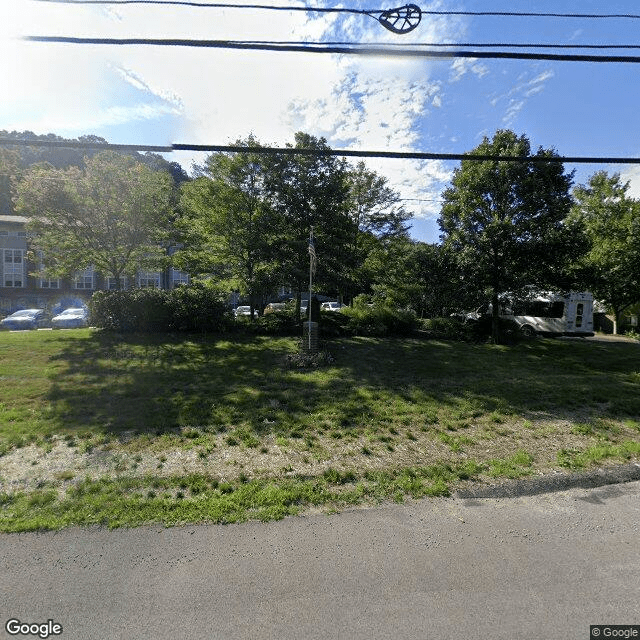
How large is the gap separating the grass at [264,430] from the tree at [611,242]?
10643 millimetres

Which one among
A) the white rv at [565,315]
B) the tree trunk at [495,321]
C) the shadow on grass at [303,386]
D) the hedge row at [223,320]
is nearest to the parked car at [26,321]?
the hedge row at [223,320]

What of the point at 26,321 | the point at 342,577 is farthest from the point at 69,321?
the point at 342,577

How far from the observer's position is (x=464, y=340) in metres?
16.0

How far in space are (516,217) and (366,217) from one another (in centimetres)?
745

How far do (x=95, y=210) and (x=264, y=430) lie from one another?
38.6ft

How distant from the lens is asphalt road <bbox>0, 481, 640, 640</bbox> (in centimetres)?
226

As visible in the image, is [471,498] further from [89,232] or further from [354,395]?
[89,232]

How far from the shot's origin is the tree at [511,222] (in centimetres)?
1362

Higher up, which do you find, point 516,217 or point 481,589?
point 516,217

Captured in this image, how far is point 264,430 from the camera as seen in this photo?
5.64 meters

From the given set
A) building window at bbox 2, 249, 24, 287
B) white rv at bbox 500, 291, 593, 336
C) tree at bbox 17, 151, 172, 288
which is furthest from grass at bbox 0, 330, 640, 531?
building window at bbox 2, 249, 24, 287

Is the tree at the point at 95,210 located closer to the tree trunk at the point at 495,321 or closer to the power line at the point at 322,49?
the power line at the point at 322,49

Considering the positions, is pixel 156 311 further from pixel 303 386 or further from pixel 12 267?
pixel 12 267

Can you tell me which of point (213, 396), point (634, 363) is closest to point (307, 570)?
point (213, 396)
